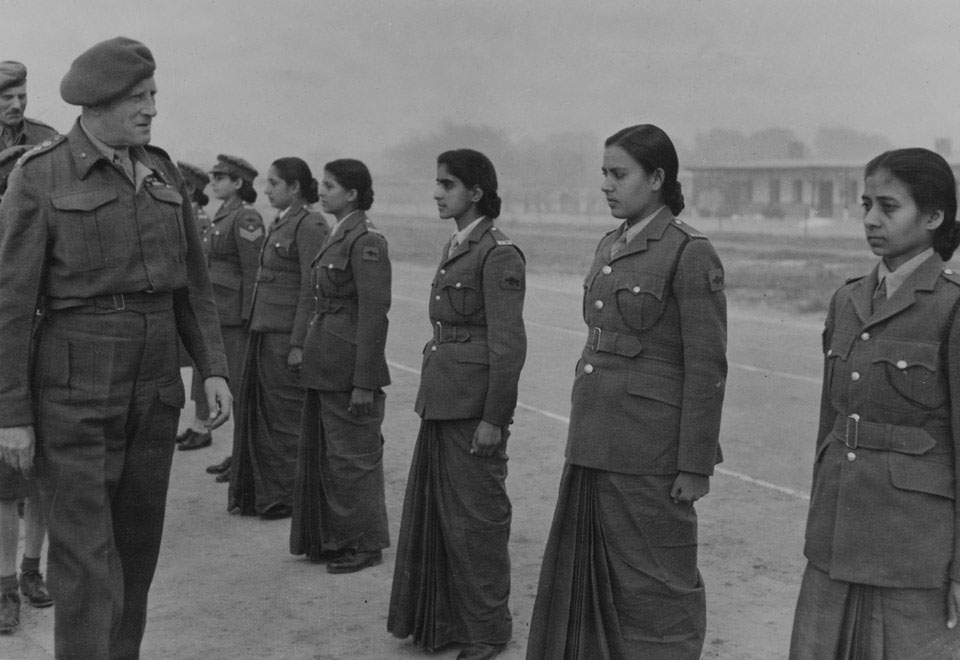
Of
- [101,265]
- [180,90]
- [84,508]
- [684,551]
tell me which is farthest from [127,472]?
[180,90]

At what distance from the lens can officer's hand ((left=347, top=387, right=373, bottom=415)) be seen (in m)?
5.58

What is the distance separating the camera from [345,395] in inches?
227

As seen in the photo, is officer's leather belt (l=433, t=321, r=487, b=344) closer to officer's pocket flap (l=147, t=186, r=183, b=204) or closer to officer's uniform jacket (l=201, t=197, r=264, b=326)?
officer's pocket flap (l=147, t=186, r=183, b=204)

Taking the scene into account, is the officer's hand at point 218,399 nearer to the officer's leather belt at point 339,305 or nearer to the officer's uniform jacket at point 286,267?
the officer's leather belt at point 339,305

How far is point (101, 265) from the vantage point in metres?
3.46

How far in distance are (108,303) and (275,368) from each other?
3182 mm

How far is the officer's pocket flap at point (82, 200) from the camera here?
3.42 metres

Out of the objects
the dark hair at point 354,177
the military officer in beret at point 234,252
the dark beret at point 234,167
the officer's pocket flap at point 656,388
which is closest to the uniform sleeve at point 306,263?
the dark hair at point 354,177

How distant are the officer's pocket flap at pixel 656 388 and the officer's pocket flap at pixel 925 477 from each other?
0.85 metres

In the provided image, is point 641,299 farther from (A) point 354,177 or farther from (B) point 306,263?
(B) point 306,263

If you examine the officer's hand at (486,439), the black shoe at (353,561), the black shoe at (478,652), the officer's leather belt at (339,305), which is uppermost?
the officer's leather belt at (339,305)

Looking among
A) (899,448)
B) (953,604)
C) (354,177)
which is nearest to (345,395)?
(354,177)

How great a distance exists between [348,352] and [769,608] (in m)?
2.54

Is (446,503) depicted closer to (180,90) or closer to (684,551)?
(684,551)
